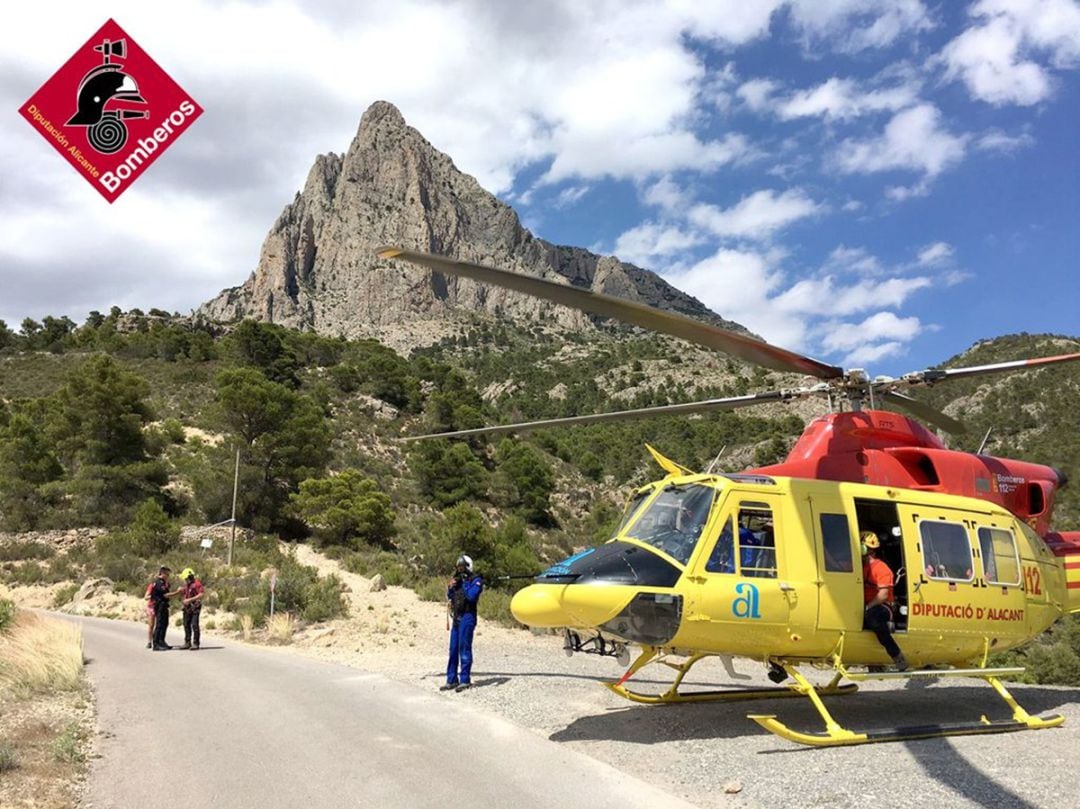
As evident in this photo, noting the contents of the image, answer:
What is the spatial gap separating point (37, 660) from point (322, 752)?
5.66 m

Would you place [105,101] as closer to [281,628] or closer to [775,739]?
[281,628]

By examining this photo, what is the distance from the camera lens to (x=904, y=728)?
715cm

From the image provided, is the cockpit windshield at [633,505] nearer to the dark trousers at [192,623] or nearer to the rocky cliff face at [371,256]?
the dark trousers at [192,623]

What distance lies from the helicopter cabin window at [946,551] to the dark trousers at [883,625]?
82cm

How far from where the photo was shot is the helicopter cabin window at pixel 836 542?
7.77m

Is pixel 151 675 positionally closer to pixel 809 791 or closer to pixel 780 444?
pixel 809 791

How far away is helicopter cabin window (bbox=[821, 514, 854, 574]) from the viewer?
7.77m

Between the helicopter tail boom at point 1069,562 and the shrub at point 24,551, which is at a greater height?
the shrub at point 24,551

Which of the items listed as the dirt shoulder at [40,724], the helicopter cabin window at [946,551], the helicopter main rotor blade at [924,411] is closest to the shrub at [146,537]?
the dirt shoulder at [40,724]

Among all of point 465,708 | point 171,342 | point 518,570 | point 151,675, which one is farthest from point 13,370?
point 465,708

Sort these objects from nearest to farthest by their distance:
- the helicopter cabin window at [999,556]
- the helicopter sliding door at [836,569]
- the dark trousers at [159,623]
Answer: the helicopter sliding door at [836,569], the helicopter cabin window at [999,556], the dark trousers at [159,623]

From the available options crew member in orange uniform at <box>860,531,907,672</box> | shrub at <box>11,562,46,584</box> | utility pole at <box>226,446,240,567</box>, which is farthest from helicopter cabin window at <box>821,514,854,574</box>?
shrub at <box>11,562,46,584</box>

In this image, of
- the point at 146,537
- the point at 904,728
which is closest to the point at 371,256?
the point at 146,537

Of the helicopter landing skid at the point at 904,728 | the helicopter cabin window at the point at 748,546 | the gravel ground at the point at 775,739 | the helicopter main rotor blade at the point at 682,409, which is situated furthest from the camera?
the helicopter main rotor blade at the point at 682,409
